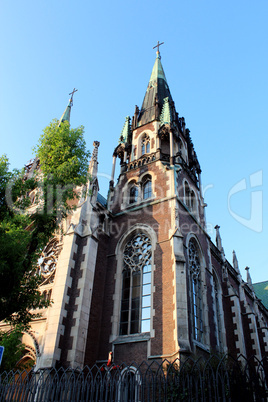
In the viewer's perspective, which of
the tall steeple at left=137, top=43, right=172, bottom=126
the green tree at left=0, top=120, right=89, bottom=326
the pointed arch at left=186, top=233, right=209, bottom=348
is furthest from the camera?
the tall steeple at left=137, top=43, right=172, bottom=126

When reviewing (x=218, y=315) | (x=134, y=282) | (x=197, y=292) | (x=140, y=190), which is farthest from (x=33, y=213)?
(x=218, y=315)

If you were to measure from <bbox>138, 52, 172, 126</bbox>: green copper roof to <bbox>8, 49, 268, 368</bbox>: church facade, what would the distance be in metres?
1.61

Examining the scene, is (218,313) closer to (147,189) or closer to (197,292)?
(197,292)

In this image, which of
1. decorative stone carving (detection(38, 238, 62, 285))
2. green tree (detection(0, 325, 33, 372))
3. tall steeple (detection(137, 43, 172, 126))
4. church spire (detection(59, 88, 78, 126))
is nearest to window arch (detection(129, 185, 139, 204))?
decorative stone carving (detection(38, 238, 62, 285))

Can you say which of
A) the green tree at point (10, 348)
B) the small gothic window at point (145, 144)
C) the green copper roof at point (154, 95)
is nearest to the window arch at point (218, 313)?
the small gothic window at point (145, 144)

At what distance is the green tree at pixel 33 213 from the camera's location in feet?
35.2

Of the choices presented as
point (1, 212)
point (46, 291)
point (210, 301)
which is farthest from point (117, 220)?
point (1, 212)

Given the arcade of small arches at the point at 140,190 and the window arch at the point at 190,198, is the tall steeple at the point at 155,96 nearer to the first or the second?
the arcade of small arches at the point at 140,190

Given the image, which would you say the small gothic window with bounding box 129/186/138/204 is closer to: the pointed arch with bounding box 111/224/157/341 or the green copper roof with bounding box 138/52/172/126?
the pointed arch with bounding box 111/224/157/341

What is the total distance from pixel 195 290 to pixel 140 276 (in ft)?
10.2

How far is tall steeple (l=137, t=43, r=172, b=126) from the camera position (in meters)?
25.4

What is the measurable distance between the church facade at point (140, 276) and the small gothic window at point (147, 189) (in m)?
0.08

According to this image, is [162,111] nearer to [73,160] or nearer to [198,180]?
[198,180]

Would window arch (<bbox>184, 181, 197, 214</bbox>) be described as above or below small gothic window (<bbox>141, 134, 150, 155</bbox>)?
below
